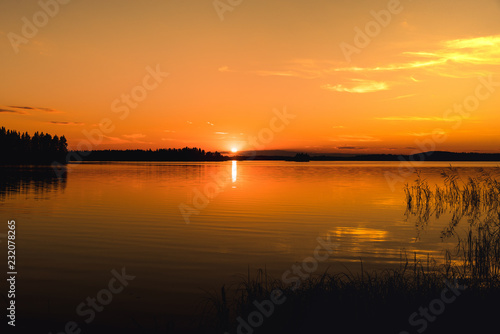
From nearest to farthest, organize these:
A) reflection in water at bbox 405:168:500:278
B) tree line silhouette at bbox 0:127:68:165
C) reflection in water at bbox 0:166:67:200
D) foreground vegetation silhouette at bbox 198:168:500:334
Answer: foreground vegetation silhouette at bbox 198:168:500:334, reflection in water at bbox 405:168:500:278, reflection in water at bbox 0:166:67:200, tree line silhouette at bbox 0:127:68:165

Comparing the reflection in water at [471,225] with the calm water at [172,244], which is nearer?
the calm water at [172,244]

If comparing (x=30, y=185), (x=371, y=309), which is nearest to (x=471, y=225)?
(x=371, y=309)

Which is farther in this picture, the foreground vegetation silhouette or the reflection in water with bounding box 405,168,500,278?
the reflection in water with bounding box 405,168,500,278

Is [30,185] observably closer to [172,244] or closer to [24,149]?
[172,244]

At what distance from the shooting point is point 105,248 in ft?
59.1

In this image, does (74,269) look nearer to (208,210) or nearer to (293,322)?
(293,322)

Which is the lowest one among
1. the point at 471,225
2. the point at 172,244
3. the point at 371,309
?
the point at 172,244

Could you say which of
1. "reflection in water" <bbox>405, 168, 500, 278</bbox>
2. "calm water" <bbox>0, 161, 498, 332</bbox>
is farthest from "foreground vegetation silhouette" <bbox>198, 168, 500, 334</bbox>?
"reflection in water" <bbox>405, 168, 500, 278</bbox>

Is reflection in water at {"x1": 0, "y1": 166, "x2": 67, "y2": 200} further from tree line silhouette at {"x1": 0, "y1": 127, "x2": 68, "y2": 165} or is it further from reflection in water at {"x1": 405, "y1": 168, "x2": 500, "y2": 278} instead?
tree line silhouette at {"x1": 0, "y1": 127, "x2": 68, "y2": 165}

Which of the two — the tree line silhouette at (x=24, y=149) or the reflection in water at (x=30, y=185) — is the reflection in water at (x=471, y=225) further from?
the tree line silhouette at (x=24, y=149)

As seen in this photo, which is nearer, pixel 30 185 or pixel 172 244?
pixel 172 244

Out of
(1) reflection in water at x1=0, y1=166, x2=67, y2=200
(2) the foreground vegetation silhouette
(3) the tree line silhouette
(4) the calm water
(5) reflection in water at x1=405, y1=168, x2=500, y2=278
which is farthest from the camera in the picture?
(3) the tree line silhouette

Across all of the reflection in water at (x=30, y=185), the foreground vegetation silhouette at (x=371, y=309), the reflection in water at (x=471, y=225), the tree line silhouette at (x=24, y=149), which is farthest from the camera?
the tree line silhouette at (x=24, y=149)

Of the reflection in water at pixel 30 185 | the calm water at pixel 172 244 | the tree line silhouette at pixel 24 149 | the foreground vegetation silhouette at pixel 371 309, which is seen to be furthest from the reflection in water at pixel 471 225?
the tree line silhouette at pixel 24 149
